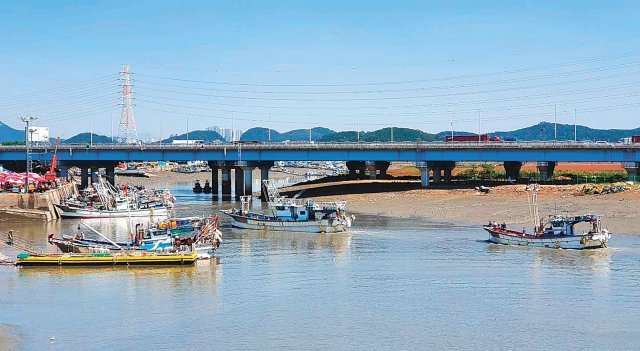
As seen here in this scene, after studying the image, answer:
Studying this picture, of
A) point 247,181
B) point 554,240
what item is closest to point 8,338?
point 554,240

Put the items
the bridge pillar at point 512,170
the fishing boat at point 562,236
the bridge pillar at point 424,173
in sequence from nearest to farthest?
1. the fishing boat at point 562,236
2. the bridge pillar at point 424,173
3. the bridge pillar at point 512,170

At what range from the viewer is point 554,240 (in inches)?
2623

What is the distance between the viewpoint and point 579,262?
60.1m

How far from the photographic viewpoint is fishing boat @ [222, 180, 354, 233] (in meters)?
80.0

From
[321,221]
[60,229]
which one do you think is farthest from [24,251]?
[321,221]

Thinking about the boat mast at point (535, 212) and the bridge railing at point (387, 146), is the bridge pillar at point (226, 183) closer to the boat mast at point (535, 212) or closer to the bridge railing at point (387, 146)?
the bridge railing at point (387, 146)

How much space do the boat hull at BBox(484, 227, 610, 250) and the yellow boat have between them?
24.9 m

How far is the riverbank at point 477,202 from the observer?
3398 inches

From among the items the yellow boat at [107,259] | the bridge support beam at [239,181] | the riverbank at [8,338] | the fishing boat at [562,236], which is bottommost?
the riverbank at [8,338]

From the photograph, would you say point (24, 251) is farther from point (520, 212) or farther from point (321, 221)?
point (520, 212)

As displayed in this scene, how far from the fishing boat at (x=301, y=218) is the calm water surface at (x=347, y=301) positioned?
35.7 feet

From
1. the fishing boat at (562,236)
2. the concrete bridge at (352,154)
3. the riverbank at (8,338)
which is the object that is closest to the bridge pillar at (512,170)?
the concrete bridge at (352,154)

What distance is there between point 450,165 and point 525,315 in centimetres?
8787

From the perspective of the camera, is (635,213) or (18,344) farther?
(635,213)
